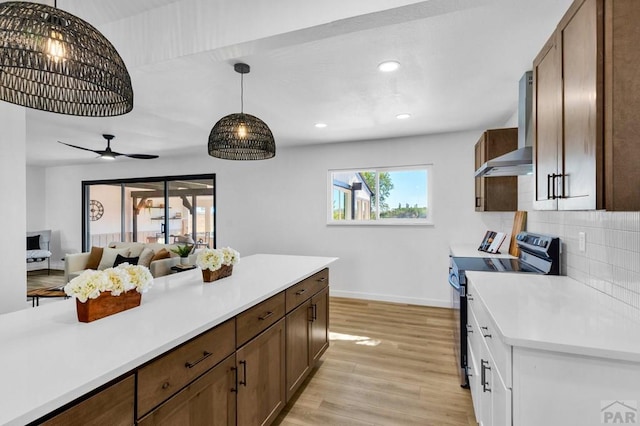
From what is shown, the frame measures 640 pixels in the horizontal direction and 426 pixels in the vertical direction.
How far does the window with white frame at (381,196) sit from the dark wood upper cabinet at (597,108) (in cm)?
312

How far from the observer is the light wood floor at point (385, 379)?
2.09 m

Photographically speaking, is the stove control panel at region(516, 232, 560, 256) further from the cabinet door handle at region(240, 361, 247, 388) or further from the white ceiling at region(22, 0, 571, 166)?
the cabinet door handle at region(240, 361, 247, 388)

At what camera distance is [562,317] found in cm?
132

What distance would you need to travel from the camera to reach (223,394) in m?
1.39

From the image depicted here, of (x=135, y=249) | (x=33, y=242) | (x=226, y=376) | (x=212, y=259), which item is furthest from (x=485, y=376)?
(x=33, y=242)

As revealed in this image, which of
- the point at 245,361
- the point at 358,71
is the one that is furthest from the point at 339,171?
the point at 245,361

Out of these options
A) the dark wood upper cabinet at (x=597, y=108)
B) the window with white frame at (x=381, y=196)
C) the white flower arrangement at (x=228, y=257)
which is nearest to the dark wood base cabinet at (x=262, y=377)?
the white flower arrangement at (x=228, y=257)

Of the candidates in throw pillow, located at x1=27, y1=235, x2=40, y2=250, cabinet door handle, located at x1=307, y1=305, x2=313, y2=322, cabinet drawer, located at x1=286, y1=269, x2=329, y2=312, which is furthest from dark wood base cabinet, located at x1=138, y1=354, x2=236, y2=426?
throw pillow, located at x1=27, y1=235, x2=40, y2=250

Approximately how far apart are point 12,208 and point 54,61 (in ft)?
4.00

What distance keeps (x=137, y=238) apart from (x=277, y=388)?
6.35 meters

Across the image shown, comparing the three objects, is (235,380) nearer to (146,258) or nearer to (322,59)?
(322,59)

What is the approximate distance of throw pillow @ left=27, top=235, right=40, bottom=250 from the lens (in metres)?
6.61

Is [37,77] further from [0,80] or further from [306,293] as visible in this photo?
[306,293]

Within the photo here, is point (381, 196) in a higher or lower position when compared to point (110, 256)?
higher
